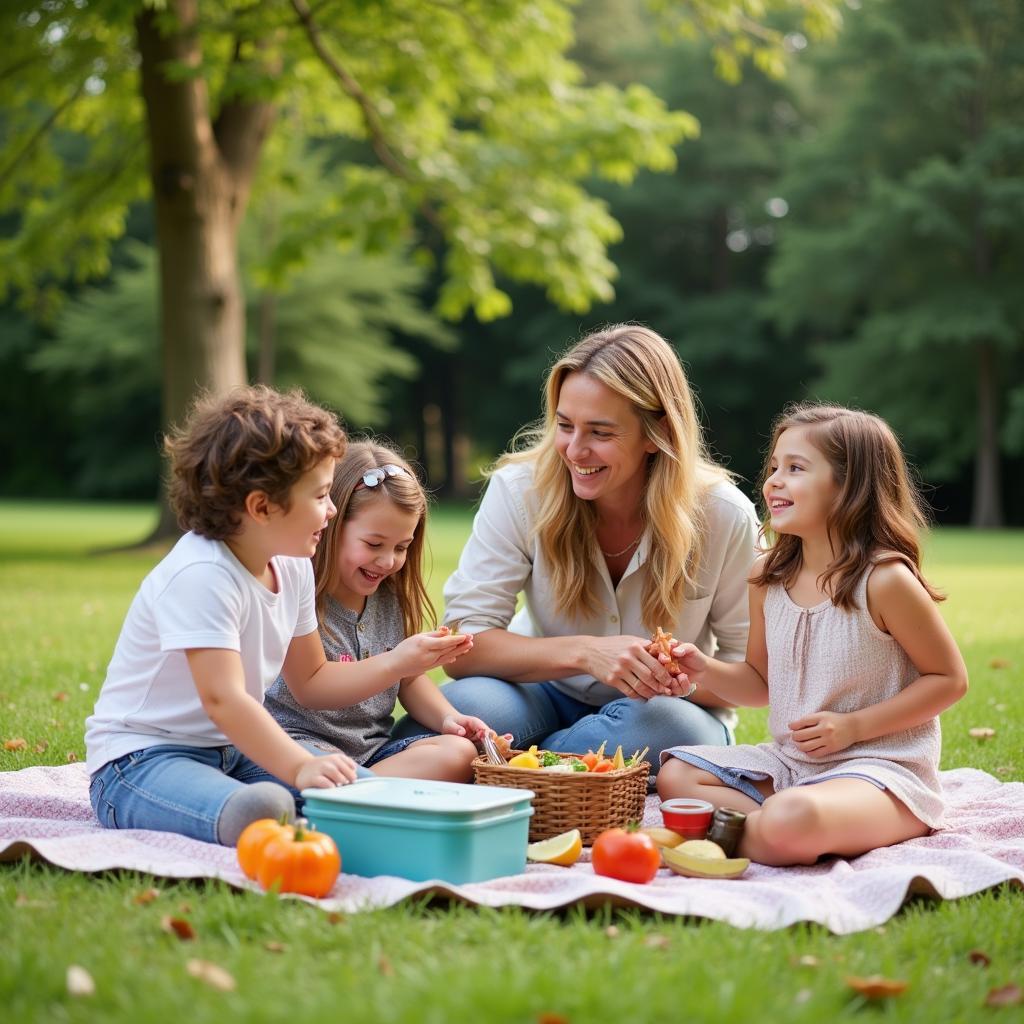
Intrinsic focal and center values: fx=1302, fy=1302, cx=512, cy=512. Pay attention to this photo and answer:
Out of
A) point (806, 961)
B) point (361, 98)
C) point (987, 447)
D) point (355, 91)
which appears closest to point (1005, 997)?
point (806, 961)

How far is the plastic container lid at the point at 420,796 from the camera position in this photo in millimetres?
2980

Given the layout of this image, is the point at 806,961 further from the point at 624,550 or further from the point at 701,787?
the point at 624,550

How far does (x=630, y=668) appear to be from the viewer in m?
3.91

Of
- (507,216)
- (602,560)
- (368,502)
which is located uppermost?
(507,216)

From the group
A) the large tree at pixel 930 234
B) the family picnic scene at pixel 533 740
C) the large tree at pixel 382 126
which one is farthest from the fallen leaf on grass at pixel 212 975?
the large tree at pixel 930 234

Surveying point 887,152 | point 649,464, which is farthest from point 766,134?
point 649,464

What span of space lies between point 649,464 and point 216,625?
69.2 inches

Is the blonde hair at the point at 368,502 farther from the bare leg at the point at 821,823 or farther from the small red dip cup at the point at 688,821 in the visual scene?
the bare leg at the point at 821,823

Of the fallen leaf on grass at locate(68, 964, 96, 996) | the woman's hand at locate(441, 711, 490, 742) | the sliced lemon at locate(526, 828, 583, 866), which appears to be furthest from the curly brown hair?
the fallen leaf on grass at locate(68, 964, 96, 996)

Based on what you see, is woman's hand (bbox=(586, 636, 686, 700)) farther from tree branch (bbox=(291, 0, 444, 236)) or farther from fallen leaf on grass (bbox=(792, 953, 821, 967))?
tree branch (bbox=(291, 0, 444, 236))

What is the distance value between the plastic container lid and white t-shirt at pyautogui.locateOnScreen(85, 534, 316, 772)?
18.5 inches

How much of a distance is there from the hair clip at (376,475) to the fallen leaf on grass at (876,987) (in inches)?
84.2

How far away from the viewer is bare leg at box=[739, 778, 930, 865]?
3377 mm

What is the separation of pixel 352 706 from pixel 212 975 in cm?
182
